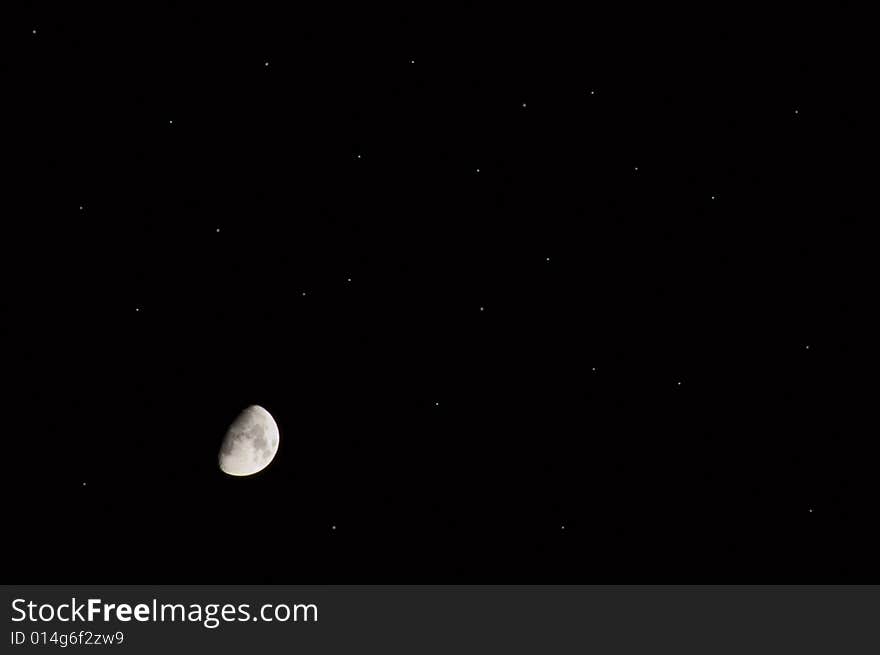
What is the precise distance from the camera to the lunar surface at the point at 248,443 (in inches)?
93.3

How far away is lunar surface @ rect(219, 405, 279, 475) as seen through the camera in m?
2.37

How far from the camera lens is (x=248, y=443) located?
2.37 metres
